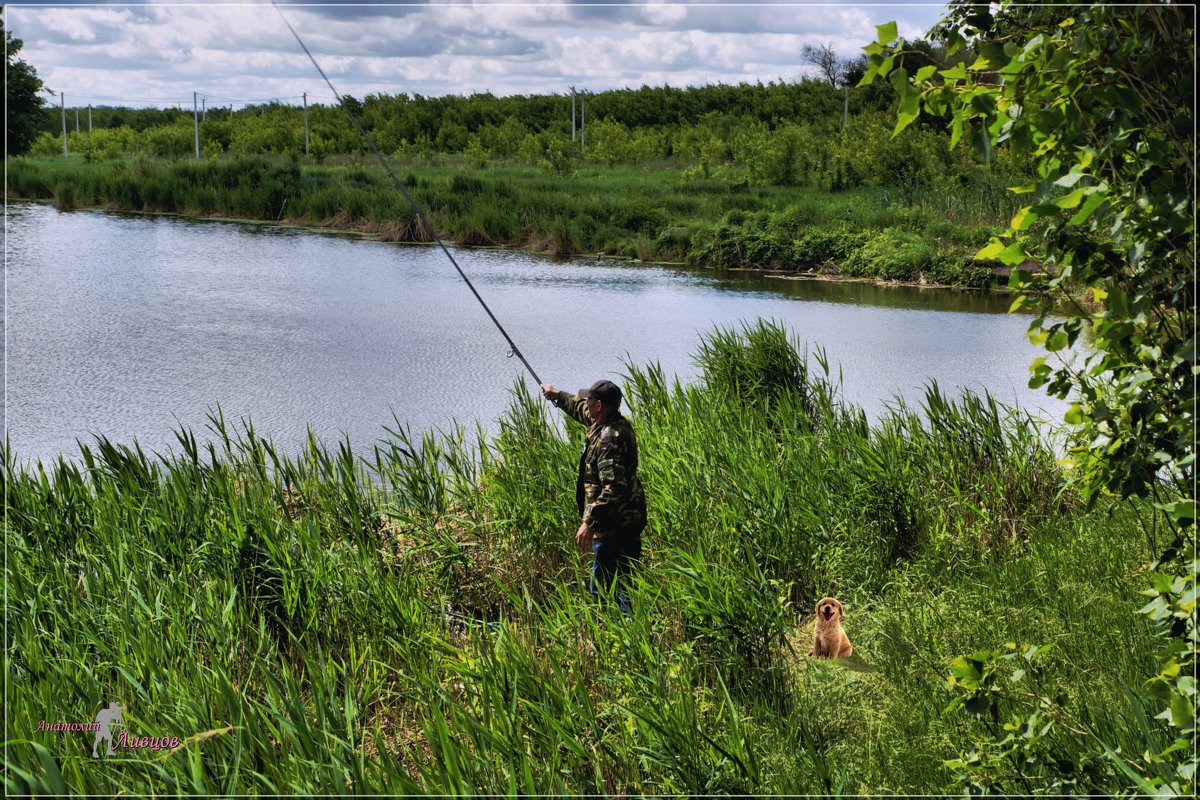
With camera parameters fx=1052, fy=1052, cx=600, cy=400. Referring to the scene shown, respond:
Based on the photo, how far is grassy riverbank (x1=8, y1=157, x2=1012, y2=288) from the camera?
21.9 meters

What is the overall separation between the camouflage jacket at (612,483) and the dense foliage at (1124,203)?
8.86 ft

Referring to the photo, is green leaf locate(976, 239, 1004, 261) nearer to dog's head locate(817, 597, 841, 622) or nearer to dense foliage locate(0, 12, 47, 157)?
dog's head locate(817, 597, 841, 622)

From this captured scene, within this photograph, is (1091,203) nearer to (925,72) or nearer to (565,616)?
(925,72)

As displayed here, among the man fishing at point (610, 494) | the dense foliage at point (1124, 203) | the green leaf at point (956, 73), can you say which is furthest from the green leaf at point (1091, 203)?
the man fishing at point (610, 494)

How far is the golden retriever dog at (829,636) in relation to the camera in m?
4.75

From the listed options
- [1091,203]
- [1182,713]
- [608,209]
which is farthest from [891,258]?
[1182,713]

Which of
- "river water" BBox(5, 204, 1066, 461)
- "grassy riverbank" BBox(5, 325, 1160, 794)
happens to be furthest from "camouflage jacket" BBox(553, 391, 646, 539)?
"river water" BBox(5, 204, 1066, 461)

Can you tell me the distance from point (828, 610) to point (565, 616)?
122 cm

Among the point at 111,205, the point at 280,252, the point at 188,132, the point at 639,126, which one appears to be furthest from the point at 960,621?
the point at 188,132

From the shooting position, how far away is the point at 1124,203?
263 cm

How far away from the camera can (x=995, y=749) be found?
10.3 feet

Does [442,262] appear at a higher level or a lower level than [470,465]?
higher

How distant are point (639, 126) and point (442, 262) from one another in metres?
25.0

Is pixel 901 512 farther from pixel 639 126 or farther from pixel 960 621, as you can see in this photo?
pixel 639 126
